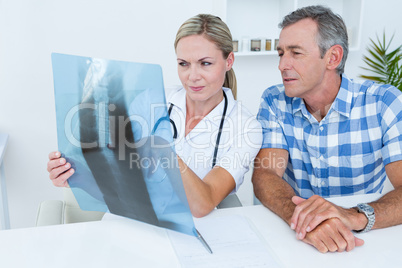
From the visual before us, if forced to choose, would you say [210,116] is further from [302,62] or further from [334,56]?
[334,56]

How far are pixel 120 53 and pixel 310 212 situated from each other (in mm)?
1681

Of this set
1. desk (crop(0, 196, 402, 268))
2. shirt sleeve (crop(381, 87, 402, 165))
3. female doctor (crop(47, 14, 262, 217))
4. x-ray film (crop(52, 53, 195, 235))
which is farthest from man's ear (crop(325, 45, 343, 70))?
x-ray film (crop(52, 53, 195, 235))

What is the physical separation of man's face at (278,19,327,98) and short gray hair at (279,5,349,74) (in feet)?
0.07

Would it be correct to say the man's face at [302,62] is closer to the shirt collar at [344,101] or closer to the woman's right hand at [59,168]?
the shirt collar at [344,101]

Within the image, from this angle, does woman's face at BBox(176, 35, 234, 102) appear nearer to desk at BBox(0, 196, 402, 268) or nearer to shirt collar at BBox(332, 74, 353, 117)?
shirt collar at BBox(332, 74, 353, 117)

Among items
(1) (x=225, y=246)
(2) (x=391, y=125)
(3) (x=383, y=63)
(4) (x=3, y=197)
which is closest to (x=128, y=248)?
(1) (x=225, y=246)

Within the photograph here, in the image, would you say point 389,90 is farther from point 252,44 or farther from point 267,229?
point 252,44

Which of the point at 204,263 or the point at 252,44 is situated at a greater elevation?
the point at 252,44

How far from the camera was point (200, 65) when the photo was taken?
61.5 inches

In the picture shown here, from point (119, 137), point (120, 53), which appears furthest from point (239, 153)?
point (120, 53)

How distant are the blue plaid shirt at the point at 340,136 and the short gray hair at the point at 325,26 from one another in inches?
6.2

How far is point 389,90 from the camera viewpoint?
1.61m

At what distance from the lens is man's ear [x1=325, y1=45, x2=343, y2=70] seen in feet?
5.51

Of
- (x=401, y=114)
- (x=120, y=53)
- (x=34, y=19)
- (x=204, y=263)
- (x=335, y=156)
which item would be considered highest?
(x=34, y=19)
